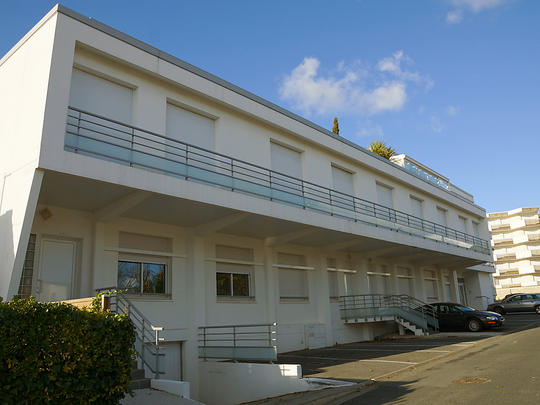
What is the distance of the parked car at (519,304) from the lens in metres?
32.0

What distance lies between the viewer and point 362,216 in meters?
18.3

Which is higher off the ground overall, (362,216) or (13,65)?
(13,65)

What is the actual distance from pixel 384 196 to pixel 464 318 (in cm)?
664

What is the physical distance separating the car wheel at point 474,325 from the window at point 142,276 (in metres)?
14.2

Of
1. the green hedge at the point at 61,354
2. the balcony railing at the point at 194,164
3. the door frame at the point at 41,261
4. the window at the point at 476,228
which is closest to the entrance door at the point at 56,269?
the door frame at the point at 41,261

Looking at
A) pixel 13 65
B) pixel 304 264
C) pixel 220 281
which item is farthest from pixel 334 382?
pixel 13 65

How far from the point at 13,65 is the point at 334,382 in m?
10.8

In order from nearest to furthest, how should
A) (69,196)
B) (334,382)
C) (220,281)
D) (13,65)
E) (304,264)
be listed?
(334,382) → (69,196) → (13,65) → (220,281) → (304,264)

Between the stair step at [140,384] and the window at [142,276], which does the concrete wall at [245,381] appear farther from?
the stair step at [140,384]

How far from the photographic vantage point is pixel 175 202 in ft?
38.7

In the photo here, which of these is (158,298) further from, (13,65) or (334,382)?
(13,65)

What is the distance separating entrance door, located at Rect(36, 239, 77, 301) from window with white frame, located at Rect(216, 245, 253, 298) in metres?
4.61

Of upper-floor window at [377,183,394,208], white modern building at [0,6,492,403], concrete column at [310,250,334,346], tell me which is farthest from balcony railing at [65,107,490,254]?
concrete column at [310,250,334,346]

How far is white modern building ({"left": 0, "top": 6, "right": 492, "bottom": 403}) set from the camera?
398 inches
